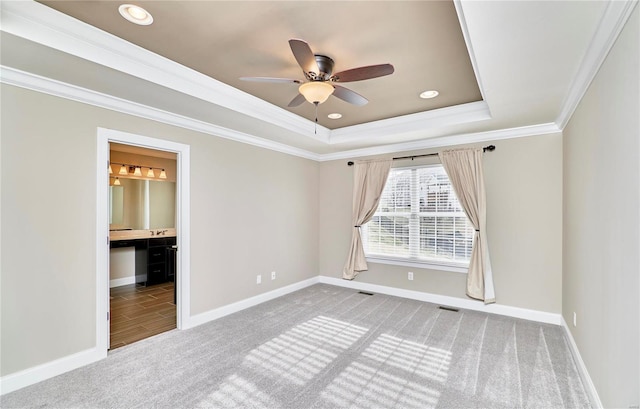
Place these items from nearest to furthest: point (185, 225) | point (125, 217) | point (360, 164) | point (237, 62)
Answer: point (237, 62) → point (185, 225) → point (360, 164) → point (125, 217)

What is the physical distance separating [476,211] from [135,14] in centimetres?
417

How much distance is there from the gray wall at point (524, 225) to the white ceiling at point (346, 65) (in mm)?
291

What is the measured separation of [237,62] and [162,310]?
345cm

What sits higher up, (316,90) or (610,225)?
(316,90)

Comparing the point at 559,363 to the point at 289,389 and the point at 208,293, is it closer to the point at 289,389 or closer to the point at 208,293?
the point at 289,389

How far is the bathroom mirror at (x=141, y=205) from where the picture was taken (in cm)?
536

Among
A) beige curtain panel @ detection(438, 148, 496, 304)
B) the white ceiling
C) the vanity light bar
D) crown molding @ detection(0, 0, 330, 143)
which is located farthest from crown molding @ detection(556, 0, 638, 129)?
the vanity light bar

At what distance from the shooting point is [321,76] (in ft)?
8.02

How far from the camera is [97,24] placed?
2.04 m

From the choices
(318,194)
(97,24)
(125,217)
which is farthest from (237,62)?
(125,217)

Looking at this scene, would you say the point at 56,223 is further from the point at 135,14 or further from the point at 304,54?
the point at 304,54

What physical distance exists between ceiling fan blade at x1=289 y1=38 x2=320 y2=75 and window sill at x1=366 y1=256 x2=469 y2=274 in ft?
11.0

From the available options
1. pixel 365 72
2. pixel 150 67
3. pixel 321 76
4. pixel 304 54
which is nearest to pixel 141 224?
pixel 150 67

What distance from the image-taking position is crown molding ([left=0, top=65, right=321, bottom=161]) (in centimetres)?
231
